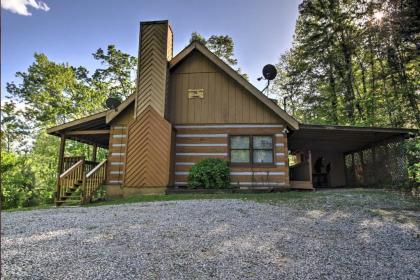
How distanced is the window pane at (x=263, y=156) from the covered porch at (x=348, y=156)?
1577 mm

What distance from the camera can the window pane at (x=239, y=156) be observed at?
12.0 meters

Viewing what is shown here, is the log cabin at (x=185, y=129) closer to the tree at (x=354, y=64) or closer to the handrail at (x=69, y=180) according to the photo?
the handrail at (x=69, y=180)

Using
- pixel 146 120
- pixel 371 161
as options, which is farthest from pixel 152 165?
pixel 371 161

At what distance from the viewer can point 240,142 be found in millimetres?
12094

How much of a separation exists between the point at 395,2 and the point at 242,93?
9.82 m

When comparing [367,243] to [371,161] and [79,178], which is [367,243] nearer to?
[79,178]

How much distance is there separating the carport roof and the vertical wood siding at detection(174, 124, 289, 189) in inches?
60.5

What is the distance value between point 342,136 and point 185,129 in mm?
7475

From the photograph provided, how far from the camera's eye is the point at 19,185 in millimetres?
15352

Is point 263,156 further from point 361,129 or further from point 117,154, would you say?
point 117,154

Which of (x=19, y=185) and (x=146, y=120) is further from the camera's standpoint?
(x=19, y=185)

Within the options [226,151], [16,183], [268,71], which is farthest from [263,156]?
[16,183]

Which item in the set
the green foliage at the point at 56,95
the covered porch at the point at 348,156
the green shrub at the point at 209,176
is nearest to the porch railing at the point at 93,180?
the green shrub at the point at 209,176

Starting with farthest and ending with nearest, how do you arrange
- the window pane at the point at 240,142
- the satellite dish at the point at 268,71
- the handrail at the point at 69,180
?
the satellite dish at the point at 268,71 → the window pane at the point at 240,142 → the handrail at the point at 69,180
